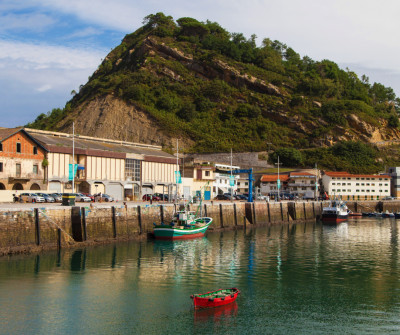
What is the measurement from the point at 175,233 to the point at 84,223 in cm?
1209

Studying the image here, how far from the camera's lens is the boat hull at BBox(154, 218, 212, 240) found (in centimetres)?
5794

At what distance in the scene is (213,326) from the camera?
2744 cm

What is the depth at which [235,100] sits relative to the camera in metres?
168

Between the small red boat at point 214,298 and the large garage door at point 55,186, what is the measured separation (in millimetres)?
52177

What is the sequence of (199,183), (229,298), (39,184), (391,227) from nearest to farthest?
(229,298)
(39,184)
(391,227)
(199,183)

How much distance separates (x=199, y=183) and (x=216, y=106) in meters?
62.3

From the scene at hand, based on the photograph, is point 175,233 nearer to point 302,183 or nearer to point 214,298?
point 214,298

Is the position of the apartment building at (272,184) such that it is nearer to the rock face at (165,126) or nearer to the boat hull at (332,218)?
the rock face at (165,126)

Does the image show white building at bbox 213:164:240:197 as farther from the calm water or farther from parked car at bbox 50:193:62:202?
the calm water

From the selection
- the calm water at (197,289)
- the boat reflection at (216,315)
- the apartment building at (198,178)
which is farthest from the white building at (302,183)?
the boat reflection at (216,315)

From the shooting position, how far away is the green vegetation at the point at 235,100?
14838 centimetres

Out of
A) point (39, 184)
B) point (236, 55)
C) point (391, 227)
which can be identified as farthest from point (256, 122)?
point (39, 184)

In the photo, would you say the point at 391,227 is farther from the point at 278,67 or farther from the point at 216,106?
the point at 278,67

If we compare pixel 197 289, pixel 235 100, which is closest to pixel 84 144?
pixel 197 289
